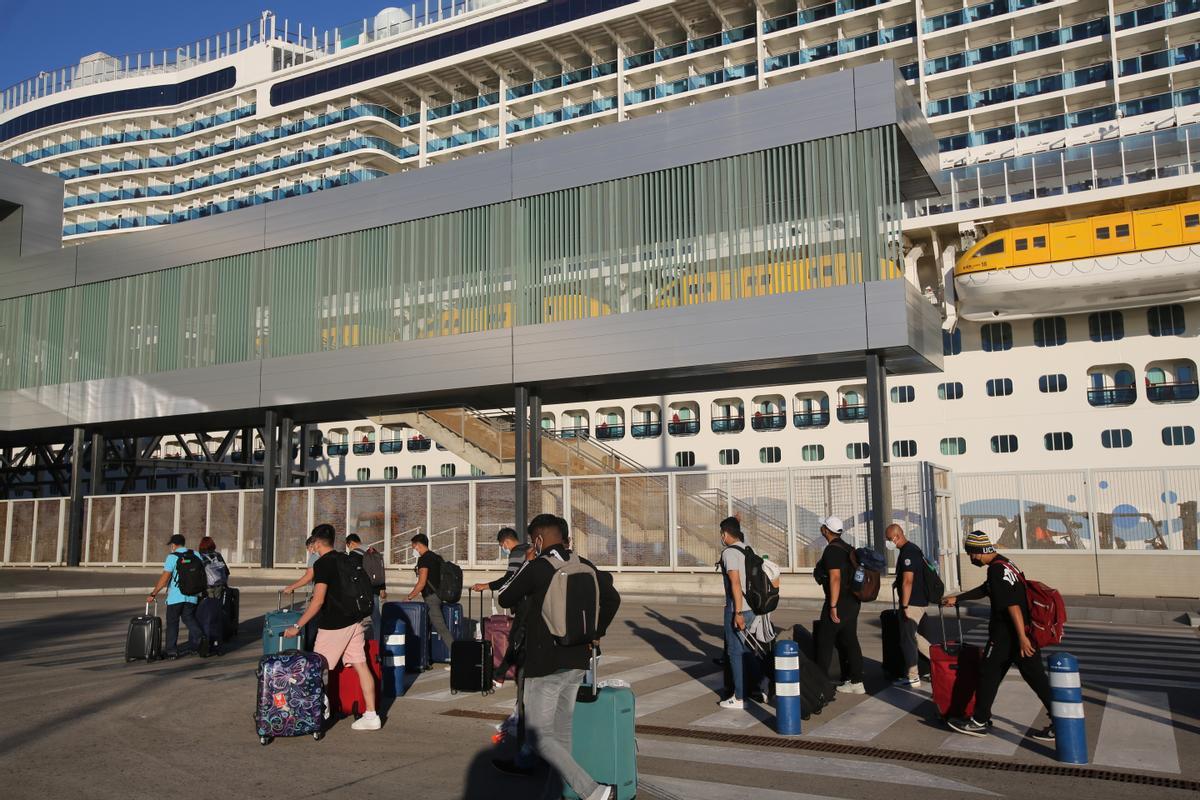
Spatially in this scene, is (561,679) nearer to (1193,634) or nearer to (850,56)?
(1193,634)

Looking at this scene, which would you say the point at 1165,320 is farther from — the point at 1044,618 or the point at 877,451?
the point at 1044,618

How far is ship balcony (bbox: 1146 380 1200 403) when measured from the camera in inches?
1268

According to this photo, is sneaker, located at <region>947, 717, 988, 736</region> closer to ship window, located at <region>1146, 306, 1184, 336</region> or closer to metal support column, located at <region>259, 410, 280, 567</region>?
metal support column, located at <region>259, 410, 280, 567</region>

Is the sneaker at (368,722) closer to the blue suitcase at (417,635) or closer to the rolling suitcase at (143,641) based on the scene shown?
the blue suitcase at (417,635)

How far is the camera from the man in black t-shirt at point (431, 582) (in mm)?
11859

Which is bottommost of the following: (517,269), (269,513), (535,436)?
(269,513)

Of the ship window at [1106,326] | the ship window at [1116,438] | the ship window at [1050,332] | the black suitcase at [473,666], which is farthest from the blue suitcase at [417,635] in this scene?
the ship window at [1106,326]

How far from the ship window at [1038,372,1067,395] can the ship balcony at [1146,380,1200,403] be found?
2.55 meters

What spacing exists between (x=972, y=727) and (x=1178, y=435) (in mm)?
28650

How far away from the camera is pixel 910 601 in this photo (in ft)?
34.6

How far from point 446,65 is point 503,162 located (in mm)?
26003

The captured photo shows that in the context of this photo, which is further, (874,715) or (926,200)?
(926,200)

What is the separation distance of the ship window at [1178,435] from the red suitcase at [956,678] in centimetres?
2815

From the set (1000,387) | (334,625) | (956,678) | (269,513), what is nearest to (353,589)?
(334,625)
